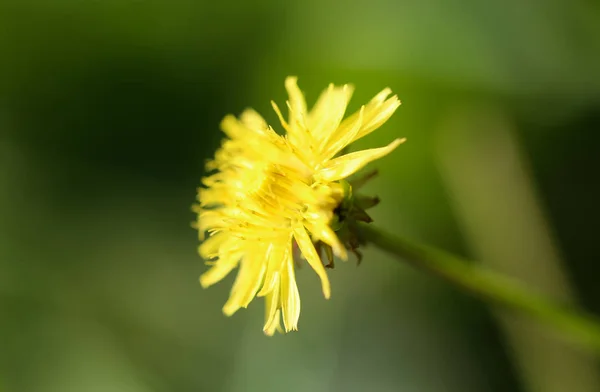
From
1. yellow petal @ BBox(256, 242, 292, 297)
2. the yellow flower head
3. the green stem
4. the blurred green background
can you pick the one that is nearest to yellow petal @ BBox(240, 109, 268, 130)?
the yellow flower head

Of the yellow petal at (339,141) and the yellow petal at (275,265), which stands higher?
the yellow petal at (339,141)

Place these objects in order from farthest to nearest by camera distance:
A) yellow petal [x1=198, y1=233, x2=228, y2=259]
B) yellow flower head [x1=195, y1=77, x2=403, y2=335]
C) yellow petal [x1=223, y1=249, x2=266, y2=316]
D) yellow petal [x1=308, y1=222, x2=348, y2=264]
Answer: yellow petal [x1=198, y1=233, x2=228, y2=259]
yellow petal [x1=223, y1=249, x2=266, y2=316]
yellow flower head [x1=195, y1=77, x2=403, y2=335]
yellow petal [x1=308, y1=222, x2=348, y2=264]

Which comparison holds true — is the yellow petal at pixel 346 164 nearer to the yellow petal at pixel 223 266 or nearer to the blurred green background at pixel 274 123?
the yellow petal at pixel 223 266

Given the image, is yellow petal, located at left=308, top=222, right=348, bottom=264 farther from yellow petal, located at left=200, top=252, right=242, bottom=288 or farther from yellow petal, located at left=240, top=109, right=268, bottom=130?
yellow petal, located at left=240, top=109, right=268, bottom=130

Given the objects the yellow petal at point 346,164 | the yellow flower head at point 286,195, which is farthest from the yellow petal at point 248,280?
the yellow petal at point 346,164

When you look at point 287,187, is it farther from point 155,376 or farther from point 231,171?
point 155,376

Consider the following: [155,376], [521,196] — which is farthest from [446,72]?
[155,376]
